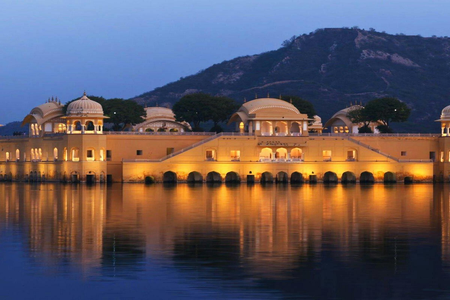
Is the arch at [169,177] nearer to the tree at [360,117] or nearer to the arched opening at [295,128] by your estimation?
the arched opening at [295,128]

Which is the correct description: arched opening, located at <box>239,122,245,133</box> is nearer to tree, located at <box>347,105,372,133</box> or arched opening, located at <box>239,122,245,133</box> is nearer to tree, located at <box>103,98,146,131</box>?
tree, located at <box>103,98,146,131</box>

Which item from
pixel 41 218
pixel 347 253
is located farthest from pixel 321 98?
pixel 347 253

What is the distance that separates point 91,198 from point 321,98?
90889 millimetres

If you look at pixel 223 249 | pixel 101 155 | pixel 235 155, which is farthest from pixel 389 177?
pixel 223 249

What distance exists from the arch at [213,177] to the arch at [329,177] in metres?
9.00

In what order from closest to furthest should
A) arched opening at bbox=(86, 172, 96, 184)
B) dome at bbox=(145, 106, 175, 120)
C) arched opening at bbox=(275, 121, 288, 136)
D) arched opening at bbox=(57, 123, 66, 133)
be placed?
arched opening at bbox=(86, 172, 96, 184) → arched opening at bbox=(275, 121, 288, 136) → arched opening at bbox=(57, 123, 66, 133) → dome at bbox=(145, 106, 175, 120)

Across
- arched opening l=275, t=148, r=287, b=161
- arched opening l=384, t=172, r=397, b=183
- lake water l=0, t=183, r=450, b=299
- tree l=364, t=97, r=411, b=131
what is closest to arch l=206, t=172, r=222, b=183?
arched opening l=275, t=148, r=287, b=161

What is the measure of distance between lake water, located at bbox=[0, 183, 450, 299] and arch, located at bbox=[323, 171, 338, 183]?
27.3 m

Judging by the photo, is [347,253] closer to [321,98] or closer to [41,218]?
[41,218]

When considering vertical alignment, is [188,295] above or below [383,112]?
below

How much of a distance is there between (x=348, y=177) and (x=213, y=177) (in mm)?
11581

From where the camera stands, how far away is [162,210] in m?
40.1

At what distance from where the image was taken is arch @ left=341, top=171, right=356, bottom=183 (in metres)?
73.3

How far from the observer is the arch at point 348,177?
73312 millimetres
